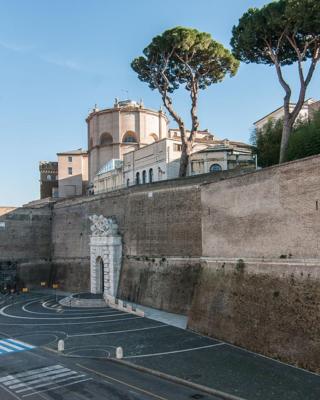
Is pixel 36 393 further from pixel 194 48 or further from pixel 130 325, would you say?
pixel 194 48

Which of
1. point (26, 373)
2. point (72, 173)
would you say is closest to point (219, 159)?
point (26, 373)

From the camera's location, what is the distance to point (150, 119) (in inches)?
2119

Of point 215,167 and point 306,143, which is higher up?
point 215,167

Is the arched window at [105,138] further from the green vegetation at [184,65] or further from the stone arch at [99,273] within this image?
the stone arch at [99,273]

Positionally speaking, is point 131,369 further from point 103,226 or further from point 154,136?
point 154,136

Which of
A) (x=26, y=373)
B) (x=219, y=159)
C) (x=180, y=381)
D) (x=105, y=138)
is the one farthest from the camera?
(x=105, y=138)

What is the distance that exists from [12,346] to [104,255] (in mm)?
14019

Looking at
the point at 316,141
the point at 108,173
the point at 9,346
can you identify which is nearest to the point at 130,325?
the point at 9,346

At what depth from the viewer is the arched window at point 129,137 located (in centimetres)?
5322

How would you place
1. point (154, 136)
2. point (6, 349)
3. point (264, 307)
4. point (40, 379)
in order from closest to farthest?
point (40, 379) < point (264, 307) < point (6, 349) < point (154, 136)

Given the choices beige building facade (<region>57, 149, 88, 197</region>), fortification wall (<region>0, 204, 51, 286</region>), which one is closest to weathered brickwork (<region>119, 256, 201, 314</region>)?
fortification wall (<region>0, 204, 51, 286</region>)

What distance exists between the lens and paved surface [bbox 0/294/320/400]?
567 inches

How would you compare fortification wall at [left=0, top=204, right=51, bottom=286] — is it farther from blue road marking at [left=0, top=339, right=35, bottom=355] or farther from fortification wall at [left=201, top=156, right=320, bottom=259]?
fortification wall at [left=201, top=156, right=320, bottom=259]

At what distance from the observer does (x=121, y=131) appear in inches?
2084
